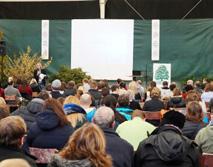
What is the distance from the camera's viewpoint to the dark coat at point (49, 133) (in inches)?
210

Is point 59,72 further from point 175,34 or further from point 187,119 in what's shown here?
point 187,119

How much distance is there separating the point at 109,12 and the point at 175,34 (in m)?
3.05

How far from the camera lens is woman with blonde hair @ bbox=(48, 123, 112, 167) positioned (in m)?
3.54

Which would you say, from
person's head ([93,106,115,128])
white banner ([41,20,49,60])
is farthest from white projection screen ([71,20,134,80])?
person's head ([93,106,115,128])

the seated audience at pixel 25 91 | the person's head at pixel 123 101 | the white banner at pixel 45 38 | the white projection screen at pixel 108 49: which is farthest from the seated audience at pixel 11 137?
the white banner at pixel 45 38

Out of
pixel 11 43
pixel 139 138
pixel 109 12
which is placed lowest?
pixel 139 138

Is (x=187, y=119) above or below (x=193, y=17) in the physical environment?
below

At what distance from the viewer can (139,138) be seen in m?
6.00

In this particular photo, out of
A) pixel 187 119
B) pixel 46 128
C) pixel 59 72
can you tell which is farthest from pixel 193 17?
pixel 46 128

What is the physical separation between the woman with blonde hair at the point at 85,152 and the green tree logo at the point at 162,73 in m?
16.8

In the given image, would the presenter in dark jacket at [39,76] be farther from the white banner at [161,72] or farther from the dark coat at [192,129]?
the dark coat at [192,129]

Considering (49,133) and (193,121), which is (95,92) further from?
(49,133)

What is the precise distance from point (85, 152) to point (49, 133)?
73.7 inches

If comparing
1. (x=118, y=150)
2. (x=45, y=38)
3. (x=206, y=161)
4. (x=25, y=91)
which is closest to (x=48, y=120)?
(x=118, y=150)
